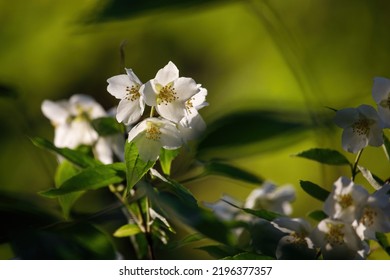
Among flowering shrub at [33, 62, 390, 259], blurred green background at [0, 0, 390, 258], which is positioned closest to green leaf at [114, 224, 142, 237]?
flowering shrub at [33, 62, 390, 259]

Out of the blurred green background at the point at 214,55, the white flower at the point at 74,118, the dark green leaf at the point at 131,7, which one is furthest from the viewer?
the blurred green background at the point at 214,55

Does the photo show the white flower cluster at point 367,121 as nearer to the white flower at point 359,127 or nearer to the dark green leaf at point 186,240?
the white flower at point 359,127

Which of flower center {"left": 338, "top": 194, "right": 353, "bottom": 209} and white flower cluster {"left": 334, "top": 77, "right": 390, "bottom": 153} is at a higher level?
white flower cluster {"left": 334, "top": 77, "right": 390, "bottom": 153}

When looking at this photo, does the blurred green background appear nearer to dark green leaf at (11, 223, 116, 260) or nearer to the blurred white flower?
the blurred white flower

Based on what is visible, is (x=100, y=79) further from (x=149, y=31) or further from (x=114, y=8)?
(x=114, y=8)

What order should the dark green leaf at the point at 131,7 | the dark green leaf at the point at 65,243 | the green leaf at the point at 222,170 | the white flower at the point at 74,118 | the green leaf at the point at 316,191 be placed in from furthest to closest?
the white flower at the point at 74,118, the green leaf at the point at 222,170, the green leaf at the point at 316,191, the dark green leaf at the point at 65,243, the dark green leaf at the point at 131,7

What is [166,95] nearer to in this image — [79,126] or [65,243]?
[65,243]

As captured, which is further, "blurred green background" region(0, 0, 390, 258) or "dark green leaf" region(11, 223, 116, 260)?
"blurred green background" region(0, 0, 390, 258)

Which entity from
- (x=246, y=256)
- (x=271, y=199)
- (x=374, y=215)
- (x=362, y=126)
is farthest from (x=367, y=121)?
(x=271, y=199)

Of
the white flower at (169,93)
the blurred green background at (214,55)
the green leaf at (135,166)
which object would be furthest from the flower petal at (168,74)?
the blurred green background at (214,55)
